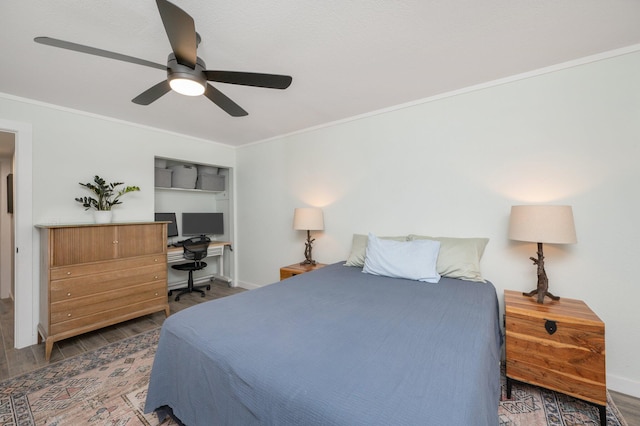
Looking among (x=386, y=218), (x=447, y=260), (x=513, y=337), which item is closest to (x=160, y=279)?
(x=386, y=218)

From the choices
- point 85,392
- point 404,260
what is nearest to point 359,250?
point 404,260

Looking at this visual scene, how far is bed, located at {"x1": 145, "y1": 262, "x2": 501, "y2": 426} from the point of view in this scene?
81 cm

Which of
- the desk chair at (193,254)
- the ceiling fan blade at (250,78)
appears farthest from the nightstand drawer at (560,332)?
the desk chair at (193,254)

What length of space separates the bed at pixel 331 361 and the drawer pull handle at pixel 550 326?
313mm

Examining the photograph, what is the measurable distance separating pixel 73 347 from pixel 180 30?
3.03 metres

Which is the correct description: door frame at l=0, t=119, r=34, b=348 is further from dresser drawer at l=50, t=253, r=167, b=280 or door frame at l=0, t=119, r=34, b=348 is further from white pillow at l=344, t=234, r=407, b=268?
white pillow at l=344, t=234, r=407, b=268

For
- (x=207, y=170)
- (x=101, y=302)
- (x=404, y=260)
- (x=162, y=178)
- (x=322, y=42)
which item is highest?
(x=322, y=42)

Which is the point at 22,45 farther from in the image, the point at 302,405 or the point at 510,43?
the point at 510,43

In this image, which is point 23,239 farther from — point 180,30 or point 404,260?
point 404,260

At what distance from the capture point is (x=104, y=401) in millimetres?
1784

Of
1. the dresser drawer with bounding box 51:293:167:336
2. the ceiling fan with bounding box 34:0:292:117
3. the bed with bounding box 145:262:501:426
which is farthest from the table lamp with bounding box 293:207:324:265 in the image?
the dresser drawer with bounding box 51:293:167:336

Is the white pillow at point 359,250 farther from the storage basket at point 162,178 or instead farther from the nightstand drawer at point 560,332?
the storage basket at point 162,178

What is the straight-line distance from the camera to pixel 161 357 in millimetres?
1432

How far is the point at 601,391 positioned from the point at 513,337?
0.46 metres
